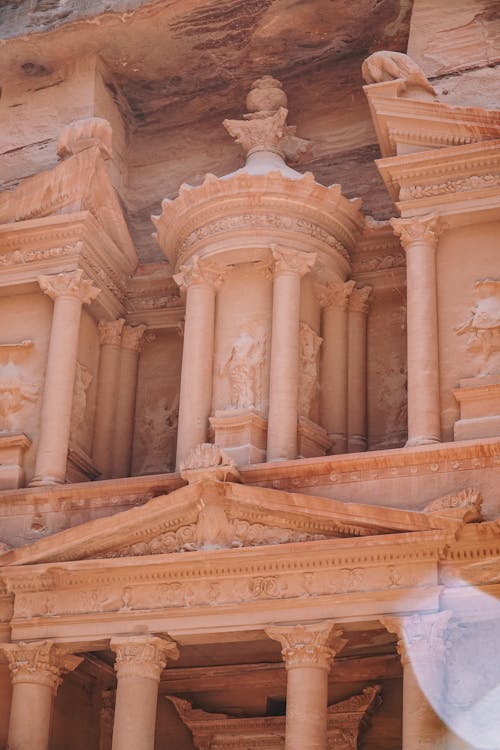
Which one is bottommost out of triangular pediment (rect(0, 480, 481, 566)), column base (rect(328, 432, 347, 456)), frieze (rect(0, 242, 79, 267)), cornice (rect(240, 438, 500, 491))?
triangular pediment (rect(0, 480, 481, 566))

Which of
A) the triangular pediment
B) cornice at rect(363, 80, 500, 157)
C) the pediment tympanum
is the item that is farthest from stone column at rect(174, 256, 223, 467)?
the pediment tympanum

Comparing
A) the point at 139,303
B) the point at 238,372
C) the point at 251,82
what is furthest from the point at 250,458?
the point at 251,82

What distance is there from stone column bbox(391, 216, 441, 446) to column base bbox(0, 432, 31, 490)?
16.9 feet

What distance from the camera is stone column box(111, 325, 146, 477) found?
21.7 m

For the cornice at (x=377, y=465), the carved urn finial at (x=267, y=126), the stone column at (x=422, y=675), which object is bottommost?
the stone column at (x=422, y=675)

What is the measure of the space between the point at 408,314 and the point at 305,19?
5.96 m

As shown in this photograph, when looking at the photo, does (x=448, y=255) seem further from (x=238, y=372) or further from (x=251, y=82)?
(x=251, y=82)

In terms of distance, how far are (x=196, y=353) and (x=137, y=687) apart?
4558 millimetres

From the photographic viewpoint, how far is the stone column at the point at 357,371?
807 inches

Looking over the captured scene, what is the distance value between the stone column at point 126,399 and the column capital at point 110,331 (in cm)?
16

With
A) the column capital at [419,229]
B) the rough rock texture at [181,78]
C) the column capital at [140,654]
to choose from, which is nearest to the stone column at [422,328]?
the column capital at [419,229]

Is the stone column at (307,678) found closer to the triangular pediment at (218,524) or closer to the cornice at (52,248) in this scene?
the triangular pediment at (218,524)

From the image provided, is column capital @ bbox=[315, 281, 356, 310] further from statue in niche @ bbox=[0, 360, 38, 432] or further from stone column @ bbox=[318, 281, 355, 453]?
statue in niche @ bbox=[0, 360, 38, 432]

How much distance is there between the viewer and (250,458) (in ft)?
62.7
